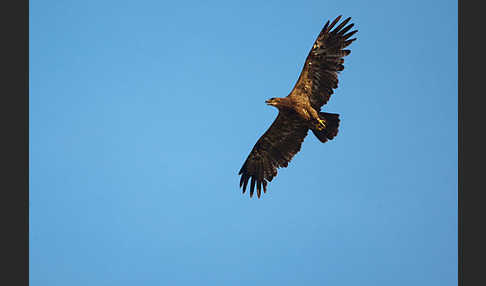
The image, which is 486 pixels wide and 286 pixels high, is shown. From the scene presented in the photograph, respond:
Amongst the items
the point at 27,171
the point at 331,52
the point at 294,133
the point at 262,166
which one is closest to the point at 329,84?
the point at 331,52

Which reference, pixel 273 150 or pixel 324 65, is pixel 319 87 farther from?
pixel 273 150

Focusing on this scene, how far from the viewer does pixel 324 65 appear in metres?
15.7

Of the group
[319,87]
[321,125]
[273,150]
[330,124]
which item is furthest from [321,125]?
[273,150]

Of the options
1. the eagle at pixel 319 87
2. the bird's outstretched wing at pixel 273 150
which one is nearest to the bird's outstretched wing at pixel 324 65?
the eagle at pixel 319 87

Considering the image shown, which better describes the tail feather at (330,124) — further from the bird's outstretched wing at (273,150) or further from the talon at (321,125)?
the bird's outstretched wing at (273,150)

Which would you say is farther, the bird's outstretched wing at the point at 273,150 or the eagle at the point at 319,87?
the bird's outstretched wing at the point at 273,150

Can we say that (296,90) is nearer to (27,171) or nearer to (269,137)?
(269,137)

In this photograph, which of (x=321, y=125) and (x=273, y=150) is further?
(x=273, y=150)

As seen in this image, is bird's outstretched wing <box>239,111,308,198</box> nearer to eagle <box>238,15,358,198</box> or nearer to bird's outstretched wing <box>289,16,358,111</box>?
eagle <box>238,15,358,198</box>

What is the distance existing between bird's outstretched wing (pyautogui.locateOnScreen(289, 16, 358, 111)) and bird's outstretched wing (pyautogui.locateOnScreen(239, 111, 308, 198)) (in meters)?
0.99

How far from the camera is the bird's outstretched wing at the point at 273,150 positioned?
56.0 ft

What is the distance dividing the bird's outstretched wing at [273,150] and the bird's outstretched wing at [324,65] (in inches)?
39.1

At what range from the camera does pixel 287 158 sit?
1759 cm

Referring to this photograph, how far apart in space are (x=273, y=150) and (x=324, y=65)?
125 inches
